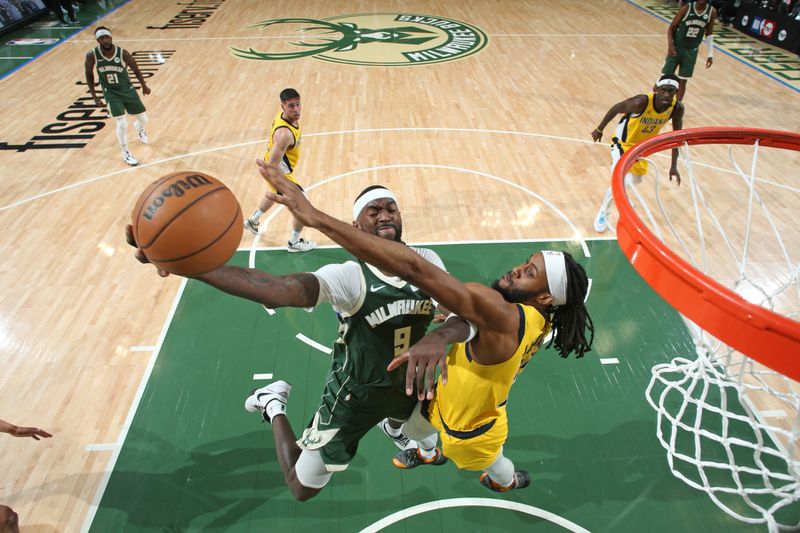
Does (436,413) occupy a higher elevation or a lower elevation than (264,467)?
higher

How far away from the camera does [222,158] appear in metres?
7.55

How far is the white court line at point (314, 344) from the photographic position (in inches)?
176

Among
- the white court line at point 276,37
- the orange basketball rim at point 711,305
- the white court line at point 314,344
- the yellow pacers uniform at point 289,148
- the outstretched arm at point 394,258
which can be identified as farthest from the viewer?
the white court line at point 276,37

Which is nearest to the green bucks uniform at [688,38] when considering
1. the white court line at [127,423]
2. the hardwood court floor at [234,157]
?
the hardwood court floor at [234,157]

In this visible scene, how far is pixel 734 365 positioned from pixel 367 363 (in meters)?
2.17

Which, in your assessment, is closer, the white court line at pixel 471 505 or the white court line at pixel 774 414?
the white court line at pixel 471 505

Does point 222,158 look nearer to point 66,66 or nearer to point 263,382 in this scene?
point 263,382

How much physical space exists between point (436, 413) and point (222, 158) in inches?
234

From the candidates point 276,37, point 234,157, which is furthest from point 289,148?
point 276,37

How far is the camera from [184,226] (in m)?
2.10

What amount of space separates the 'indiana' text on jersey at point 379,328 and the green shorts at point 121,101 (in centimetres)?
608

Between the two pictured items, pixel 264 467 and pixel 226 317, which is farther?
pixel 226 317

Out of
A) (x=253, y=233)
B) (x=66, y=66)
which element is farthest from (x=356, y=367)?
(x=66, y=66)

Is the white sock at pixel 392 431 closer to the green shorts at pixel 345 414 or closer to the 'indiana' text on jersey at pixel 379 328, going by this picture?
the green shorts at pixel 345 414
